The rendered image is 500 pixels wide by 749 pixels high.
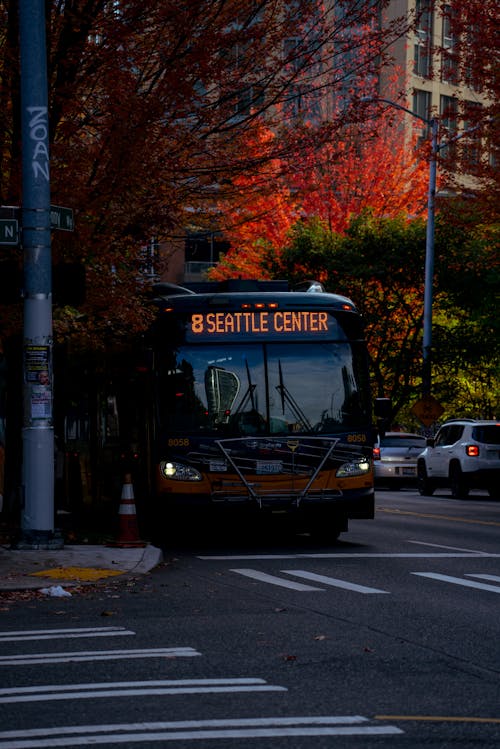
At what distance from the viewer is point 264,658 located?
8844mm

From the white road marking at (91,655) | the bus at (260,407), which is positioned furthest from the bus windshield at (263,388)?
the white road marking at (91,655)

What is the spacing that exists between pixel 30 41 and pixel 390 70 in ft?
199

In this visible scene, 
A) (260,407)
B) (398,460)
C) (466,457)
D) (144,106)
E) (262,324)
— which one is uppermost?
(144,106)

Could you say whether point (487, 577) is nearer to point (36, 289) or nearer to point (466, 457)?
point (36, 289)

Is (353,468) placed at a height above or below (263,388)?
below

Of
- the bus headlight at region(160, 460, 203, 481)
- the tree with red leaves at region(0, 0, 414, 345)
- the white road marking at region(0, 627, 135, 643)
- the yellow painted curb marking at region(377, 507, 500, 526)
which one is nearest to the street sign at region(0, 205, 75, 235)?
the tree with red leaves at region(0, 0, 414, 345)

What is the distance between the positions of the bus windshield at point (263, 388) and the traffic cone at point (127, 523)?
1.51 m

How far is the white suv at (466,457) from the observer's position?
3453 cm

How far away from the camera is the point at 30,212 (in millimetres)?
15438

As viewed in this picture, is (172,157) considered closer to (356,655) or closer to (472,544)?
(472,544)

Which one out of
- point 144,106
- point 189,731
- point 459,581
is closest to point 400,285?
point 144,106

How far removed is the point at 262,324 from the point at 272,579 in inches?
200

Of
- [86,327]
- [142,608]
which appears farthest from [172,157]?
[142,608]

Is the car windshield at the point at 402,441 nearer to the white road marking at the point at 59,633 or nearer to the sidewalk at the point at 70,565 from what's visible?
the sidewalk at the point at 70,565
